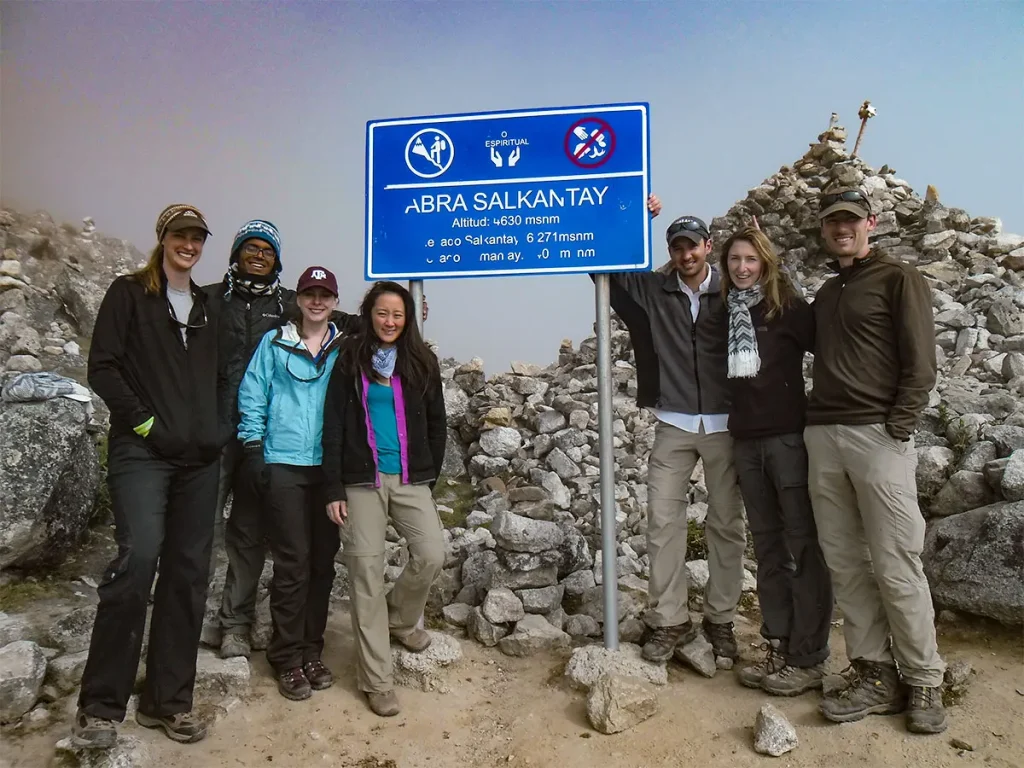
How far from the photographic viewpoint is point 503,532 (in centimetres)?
618

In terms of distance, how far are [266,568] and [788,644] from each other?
4.60 m

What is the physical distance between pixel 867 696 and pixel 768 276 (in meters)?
2.88

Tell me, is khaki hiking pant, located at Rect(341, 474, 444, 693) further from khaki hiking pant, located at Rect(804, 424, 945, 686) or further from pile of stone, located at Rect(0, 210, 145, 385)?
pile of stone, located at Rect(0, 210, 145, 385)

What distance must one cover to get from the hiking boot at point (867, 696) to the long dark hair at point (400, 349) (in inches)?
134

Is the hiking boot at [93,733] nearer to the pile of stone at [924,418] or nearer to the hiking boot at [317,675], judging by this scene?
the hiking boot at [317,675]

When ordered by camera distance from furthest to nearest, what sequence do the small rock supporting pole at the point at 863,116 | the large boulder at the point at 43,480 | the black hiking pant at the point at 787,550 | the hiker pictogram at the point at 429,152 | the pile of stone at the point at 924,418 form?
the small rock supporting pole at the point at 863,116 < the large boulder at the point at 43,480 < the pile of stone at the point at 924,418 < the hiker pictogram at the point at 429,152 < the black hiking pant at the point at 787,550

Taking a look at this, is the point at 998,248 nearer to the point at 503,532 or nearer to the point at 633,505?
the point at 633,505

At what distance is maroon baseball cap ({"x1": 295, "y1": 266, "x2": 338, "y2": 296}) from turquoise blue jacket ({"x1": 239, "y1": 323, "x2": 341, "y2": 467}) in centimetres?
35

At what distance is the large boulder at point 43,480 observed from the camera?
19.4ft

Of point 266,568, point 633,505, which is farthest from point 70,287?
point 633,505

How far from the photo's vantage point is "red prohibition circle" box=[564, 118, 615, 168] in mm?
5242

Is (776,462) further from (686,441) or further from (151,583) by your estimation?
(151,583)

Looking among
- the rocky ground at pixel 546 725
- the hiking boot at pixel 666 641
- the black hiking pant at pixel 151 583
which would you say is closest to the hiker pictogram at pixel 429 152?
the black hiking pant at pixel 151 583

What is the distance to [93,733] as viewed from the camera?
12.0 ft
